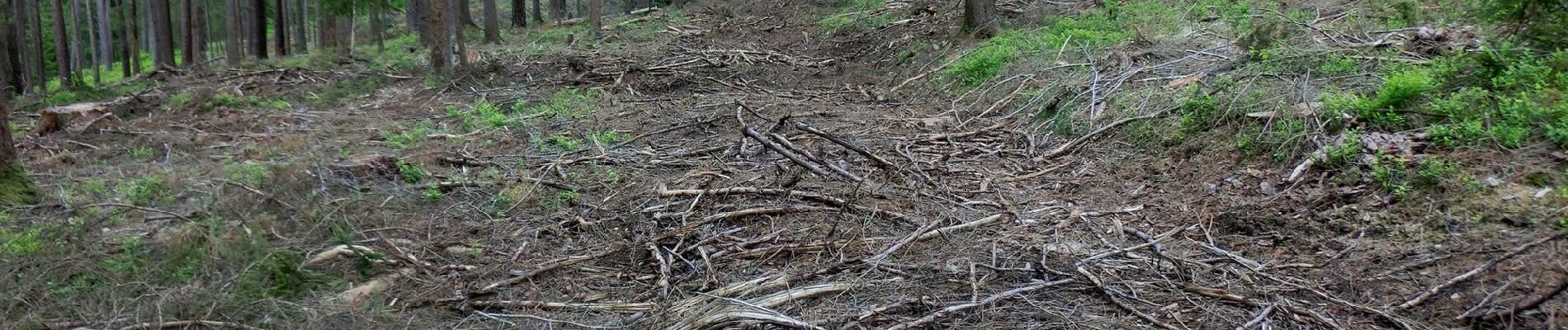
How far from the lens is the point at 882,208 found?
528 centimetres

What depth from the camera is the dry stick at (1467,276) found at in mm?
3697

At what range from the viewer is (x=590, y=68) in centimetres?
1205

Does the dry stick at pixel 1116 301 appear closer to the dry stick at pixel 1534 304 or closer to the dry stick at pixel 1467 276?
the dry stick at pixel 1467 276

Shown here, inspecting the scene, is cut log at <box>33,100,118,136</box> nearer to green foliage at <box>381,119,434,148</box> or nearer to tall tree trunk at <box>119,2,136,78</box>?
green foliage at <box>381,119,434,148</box>

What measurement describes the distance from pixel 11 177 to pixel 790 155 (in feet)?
16.5

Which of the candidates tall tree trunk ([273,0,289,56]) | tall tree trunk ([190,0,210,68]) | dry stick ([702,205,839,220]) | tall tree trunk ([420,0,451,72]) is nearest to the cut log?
tall tree trunk ([420,0,451,72])

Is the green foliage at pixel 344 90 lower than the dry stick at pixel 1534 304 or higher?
lower

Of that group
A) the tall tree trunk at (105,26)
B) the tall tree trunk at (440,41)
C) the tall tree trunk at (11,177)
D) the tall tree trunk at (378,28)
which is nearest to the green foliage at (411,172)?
the tall tree trunk at (11,177)

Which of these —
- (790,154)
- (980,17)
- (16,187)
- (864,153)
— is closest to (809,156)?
(790,154)

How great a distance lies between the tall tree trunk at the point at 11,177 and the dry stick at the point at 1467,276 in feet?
25.1

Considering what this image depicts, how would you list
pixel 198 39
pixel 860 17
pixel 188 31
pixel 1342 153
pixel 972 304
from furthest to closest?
pixel 198 39, pixel 188 31, pixel 860 17, pixel 1342 153, pixel 972 304

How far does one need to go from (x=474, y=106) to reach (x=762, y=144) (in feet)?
14.8

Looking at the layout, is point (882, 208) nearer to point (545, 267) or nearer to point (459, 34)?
point (545, 267)

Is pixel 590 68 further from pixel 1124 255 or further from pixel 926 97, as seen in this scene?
pixel 1124 255
